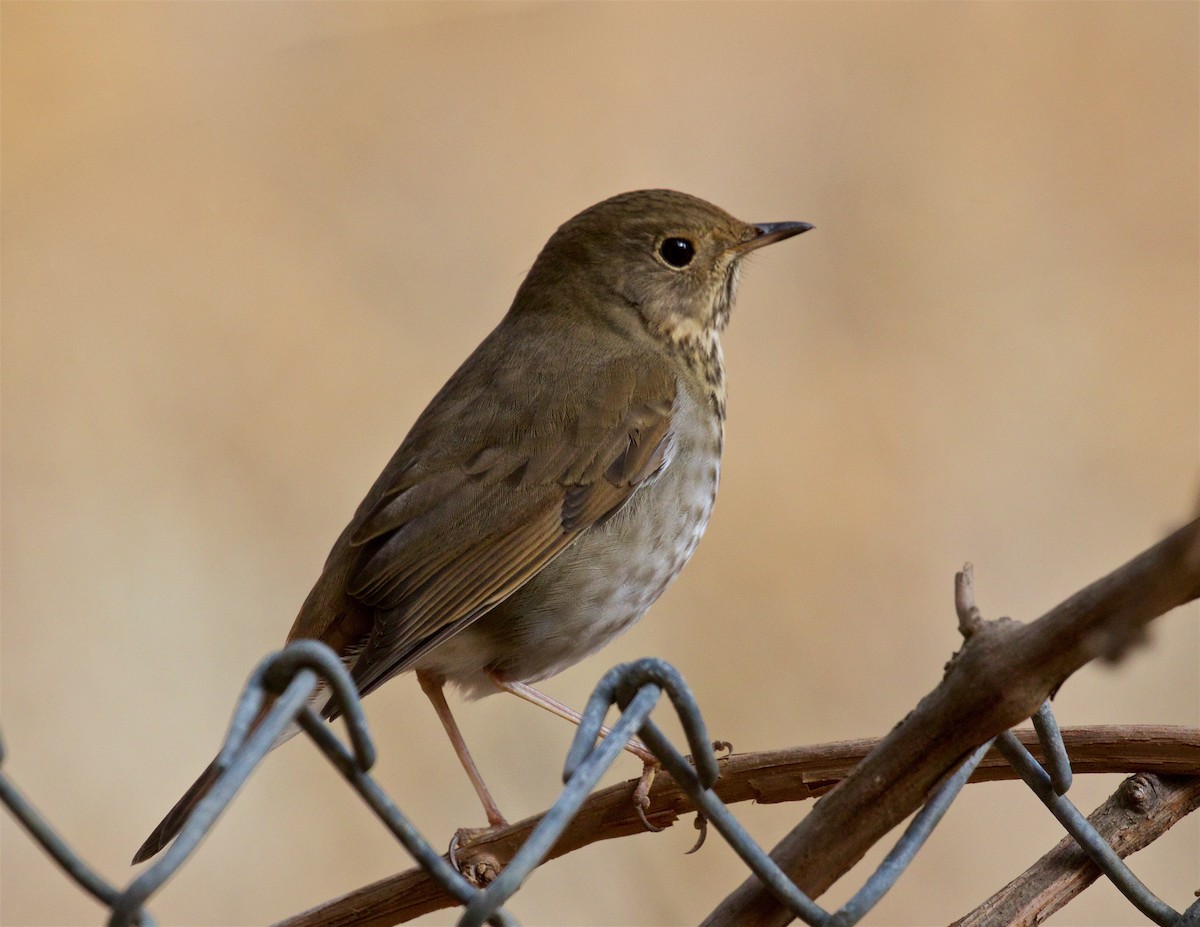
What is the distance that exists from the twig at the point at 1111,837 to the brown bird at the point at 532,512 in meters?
1.20

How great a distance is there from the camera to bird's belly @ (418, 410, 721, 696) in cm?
265

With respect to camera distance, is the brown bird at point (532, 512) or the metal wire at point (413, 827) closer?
the metal wire at point (413, 827)

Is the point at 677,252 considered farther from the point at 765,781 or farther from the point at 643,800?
the point at 765,781

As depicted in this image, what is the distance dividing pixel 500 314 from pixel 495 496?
1778 millimetres

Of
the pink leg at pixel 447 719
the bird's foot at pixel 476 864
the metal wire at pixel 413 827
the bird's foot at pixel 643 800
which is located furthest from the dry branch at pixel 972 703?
the pink leg at pixel 447 719

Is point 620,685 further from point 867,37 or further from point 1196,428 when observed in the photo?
point 867,37

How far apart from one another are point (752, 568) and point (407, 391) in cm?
114

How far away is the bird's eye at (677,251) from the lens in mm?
3094

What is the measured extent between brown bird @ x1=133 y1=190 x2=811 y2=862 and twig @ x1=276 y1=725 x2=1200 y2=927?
0.62 m

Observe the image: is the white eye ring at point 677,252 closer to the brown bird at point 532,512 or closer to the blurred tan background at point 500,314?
the brown bird at point 532,512

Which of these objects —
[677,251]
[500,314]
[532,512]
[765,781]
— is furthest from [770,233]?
[765,781]

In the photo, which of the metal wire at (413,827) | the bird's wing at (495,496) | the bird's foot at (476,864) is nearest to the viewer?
the metal wire at (413,827)

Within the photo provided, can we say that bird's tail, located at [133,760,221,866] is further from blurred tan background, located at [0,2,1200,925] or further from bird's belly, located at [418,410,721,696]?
blurred tan background, located at [0,2,1200,925]

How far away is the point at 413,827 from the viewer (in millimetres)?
1059
